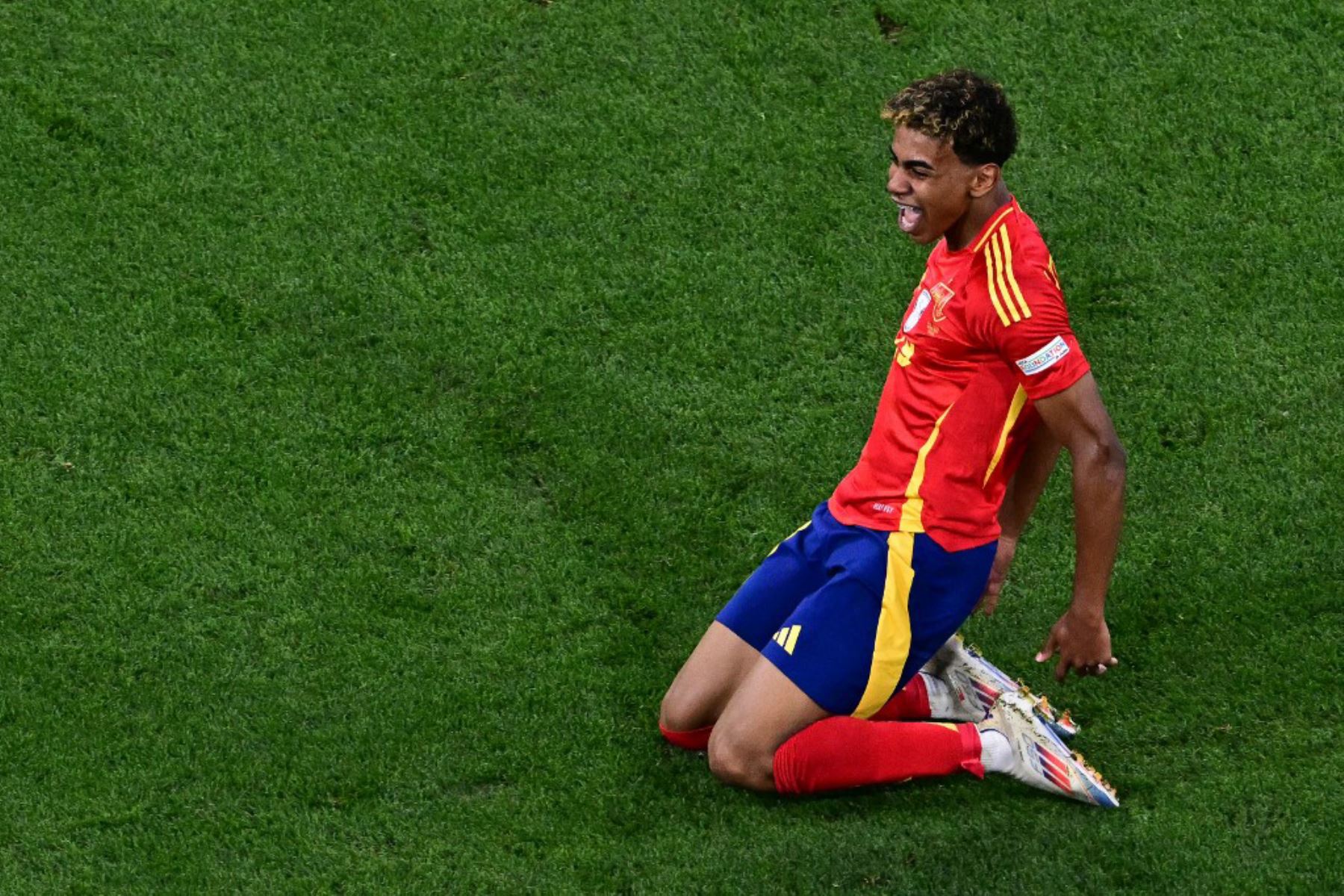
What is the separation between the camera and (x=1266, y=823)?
490cm

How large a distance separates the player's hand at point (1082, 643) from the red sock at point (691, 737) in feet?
3.55

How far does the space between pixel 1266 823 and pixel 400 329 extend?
3.22 metres

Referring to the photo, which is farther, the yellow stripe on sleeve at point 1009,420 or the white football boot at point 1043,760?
the white football boot at point 1043,760

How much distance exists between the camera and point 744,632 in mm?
5129

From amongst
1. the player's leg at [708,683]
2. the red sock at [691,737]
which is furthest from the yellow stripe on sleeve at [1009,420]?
the red sock at [691,737]

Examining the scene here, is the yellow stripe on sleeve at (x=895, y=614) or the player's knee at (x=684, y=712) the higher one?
the yellow stripe on sleeve at (x=895, y=614)

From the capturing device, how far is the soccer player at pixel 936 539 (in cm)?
449

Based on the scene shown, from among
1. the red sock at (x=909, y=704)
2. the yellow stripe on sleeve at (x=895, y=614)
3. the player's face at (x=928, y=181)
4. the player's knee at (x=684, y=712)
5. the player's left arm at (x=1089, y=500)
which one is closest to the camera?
the player's left arm at (x=1089, y=500)

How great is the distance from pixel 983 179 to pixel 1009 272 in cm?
28

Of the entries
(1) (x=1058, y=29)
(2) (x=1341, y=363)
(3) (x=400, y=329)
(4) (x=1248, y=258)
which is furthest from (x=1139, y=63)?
(3) (x=400, y=329)

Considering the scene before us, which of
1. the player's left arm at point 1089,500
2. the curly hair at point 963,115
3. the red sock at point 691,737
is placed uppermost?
the curly hair at point 963,115

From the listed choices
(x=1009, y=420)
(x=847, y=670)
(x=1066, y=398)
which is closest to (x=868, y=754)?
(x=847, y=670)

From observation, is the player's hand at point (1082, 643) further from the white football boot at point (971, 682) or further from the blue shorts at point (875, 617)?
the white football boot at point (971, 682)

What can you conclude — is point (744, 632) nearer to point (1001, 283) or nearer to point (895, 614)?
point (895, 614)
